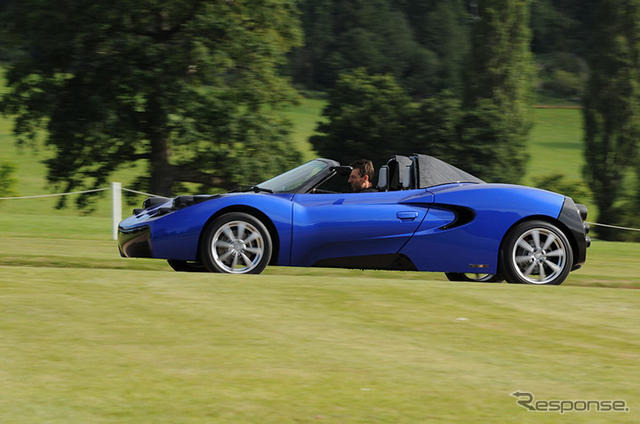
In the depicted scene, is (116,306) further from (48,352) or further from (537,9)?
(537,9)

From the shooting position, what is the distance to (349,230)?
8633 mm

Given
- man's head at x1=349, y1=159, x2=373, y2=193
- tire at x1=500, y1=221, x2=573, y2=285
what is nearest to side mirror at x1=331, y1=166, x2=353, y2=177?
man's head at x1=349, y1=159, x2=373, y2=193

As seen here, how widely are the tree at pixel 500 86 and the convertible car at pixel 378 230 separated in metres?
31.5

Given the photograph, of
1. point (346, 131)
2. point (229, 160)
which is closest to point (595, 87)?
point (346, 131)

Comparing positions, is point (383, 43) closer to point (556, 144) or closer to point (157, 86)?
point (556, 144)

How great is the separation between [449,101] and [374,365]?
3752 centimetres

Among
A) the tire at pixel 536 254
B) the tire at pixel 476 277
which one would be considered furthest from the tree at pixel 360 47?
the tire at pixel 536 254

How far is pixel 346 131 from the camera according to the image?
142 feet

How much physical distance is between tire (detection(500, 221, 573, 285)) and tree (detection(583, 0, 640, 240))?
86.6 feet

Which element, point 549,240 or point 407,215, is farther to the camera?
point 549,240

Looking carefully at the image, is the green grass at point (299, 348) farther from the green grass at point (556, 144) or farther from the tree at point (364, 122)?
the green grass at point (556, 144)

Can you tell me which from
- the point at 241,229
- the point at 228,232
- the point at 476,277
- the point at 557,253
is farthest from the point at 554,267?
the point at 228,232

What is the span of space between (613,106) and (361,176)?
27.7 meters

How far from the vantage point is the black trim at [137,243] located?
878 cm
